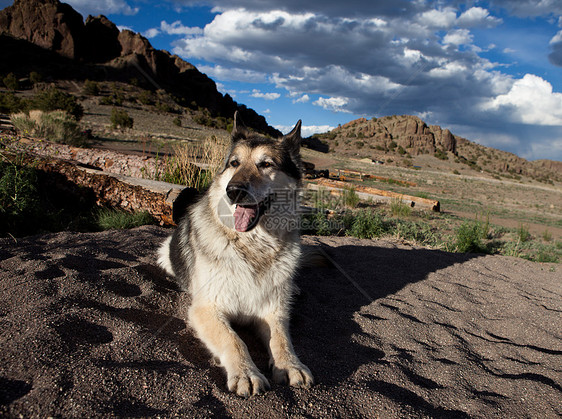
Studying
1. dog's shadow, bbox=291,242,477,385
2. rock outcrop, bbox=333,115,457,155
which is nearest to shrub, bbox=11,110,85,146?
dog's shadow, bbox=291,242,477,385

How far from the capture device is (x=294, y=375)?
243cm

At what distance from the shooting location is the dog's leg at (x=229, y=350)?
226 centimetres

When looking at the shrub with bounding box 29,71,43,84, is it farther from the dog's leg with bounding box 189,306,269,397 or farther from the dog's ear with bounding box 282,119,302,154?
the dog's leg with bounding box 189,306,269,397

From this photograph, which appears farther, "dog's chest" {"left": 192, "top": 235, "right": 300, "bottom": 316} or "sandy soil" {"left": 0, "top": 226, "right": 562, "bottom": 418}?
"dog's chest" {"left": 192, "top": 235, "right": 300, "bottom": 316}

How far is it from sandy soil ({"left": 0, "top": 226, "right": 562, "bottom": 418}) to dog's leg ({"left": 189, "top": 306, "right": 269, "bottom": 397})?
0.09 meters

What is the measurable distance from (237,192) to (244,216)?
0.32 metres

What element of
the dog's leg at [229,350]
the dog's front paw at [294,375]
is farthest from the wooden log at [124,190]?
the dog's front paw at [294,375]

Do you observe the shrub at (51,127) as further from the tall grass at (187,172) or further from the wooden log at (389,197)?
the wooden log at (389,197)

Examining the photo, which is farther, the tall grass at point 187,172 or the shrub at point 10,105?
the shrub at point 10,105

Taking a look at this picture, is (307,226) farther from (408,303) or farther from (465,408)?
(465,408)

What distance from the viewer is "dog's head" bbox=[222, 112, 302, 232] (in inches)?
117

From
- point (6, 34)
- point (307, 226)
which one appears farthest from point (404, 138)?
point (6, 34)

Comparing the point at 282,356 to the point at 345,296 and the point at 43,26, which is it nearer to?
the point at 345,296

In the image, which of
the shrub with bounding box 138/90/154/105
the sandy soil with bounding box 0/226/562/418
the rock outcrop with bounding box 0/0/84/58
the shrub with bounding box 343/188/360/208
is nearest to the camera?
the sandy soil with bounding box 0/226/562/418
